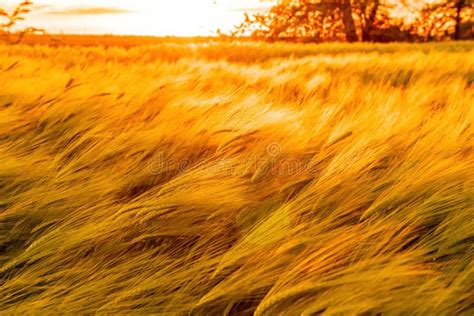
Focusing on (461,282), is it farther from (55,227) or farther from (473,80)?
(473,80)

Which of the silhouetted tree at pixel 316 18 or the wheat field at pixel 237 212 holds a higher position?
the silhouetted tree at pixel 316 18

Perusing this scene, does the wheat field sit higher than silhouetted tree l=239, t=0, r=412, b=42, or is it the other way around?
silhouetted tree l=239, t=0, r=412, b=42

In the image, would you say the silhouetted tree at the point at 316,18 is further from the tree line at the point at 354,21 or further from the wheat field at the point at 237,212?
the wheat field at the point at 237,212

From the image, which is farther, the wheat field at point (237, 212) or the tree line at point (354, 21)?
the tree line at point (354, 21)

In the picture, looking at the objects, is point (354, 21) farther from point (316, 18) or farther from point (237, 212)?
point (237, 212)

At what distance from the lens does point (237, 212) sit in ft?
2.44

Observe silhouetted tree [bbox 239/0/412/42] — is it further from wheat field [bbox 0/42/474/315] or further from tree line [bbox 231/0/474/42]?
wheat field [bbox 0/42/474/315]

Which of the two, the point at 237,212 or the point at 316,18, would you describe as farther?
the point at 316,18

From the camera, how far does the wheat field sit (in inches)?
22.1

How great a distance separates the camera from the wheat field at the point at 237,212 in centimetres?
56

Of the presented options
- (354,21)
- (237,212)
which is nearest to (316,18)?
(354,21)

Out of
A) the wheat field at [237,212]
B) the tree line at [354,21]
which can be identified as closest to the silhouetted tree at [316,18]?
the tree line at [354,21]

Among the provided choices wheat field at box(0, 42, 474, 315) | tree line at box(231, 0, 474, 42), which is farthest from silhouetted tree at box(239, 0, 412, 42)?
wheat field at box(0, 42, 474, 315)

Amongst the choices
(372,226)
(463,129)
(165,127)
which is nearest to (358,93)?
(463,129)
